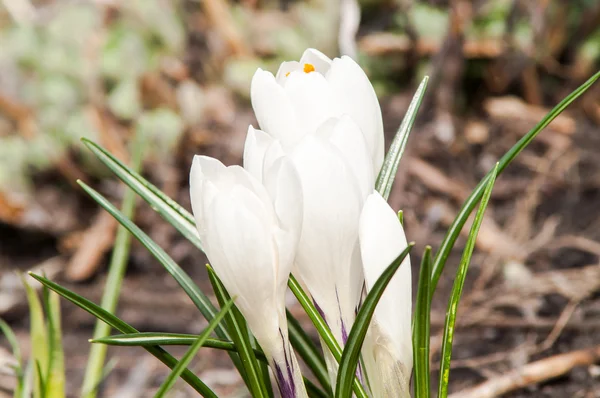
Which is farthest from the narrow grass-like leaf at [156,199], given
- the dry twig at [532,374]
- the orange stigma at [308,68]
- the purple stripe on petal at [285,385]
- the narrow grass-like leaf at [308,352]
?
the dry twig at [532,374]

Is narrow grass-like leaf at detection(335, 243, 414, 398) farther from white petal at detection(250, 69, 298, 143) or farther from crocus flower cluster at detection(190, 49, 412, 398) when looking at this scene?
white petal at detection(250, 69, 298, 143)

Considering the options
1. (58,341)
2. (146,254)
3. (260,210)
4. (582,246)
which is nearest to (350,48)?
(582,246)

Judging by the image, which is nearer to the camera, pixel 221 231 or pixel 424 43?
pixel 221 231

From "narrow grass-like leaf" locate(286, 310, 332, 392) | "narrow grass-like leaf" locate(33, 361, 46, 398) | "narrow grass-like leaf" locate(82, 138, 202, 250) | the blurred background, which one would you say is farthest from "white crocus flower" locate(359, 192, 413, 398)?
the blurred background

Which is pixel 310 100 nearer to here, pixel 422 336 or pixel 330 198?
pixel 330 198

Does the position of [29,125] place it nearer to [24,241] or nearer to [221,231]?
[24,241]

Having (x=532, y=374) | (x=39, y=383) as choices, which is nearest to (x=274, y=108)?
(x=39, y=383)

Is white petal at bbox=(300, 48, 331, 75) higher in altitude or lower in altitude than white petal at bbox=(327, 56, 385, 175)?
higher
